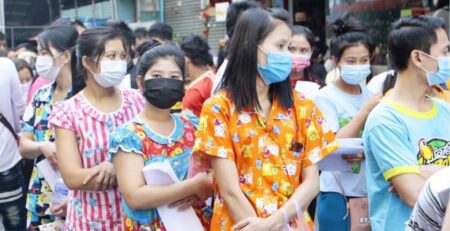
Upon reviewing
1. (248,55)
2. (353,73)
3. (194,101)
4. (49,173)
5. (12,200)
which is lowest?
(12,200)

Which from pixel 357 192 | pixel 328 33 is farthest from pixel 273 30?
pixel 328 33

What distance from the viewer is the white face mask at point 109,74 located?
2883 mm

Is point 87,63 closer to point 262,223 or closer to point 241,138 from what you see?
point 241,138

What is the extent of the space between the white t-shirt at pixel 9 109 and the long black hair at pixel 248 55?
7.83 feet

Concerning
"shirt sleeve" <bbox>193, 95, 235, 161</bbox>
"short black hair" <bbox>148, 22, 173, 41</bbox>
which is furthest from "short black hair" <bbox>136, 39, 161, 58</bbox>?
"short black hair" <bbox>148, 22, 173, 41</bbox>

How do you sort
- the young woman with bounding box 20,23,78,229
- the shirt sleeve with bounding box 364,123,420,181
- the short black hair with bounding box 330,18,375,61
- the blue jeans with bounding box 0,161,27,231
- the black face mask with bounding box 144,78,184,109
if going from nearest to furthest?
the shirt sleeve with bounding box 364,123,420,181 < the black face mask with bounding box 144,78,184,109 < the young woman with bounding box 20,23,78,229 < the short black hair with bounding box 330,18,375,61 < the blue jeans with bounding box 0,161,27,231

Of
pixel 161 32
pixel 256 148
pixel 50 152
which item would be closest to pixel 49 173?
pixel 50 152

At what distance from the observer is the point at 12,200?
4219 mm

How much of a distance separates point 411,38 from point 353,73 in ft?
3.28

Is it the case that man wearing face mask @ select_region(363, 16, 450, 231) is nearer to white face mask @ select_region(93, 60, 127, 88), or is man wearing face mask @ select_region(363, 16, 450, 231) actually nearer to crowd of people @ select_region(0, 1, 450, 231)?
crowd of people @ select_region(0, 1, 450, 231)

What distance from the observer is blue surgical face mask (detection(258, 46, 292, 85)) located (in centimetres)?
241

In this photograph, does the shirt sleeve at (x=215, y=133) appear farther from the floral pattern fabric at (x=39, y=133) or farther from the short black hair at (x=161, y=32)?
the short black hair at (x=161, y=32)

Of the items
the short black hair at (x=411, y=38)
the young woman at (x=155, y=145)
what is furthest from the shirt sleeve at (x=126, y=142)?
the short black hair at (x=411, y=38)

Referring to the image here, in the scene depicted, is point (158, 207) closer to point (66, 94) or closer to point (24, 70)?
point (66, 94)
